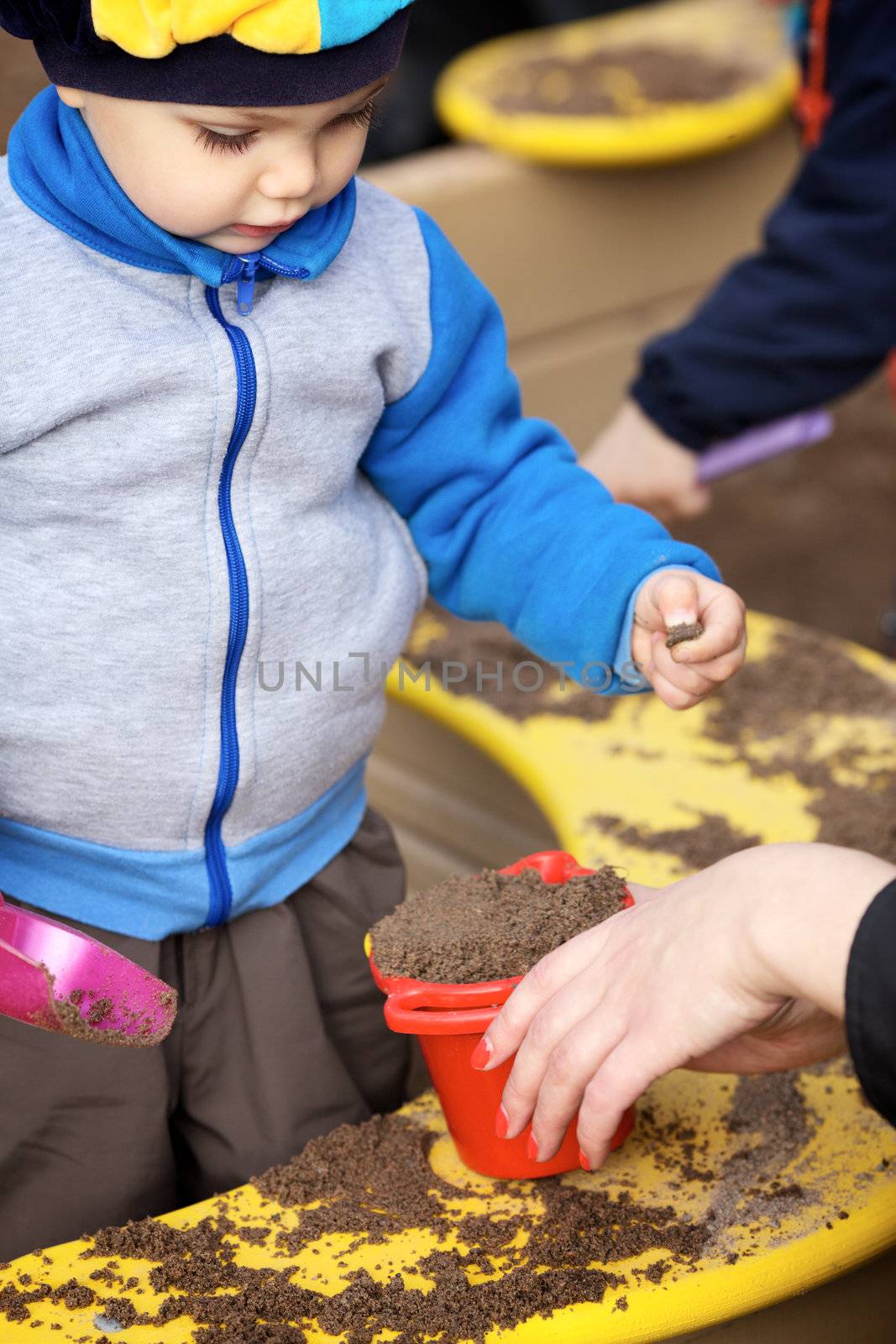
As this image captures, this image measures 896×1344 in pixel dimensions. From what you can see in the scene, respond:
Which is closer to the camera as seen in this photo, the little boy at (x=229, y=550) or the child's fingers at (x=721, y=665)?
the little boy at (x=229, y=550)

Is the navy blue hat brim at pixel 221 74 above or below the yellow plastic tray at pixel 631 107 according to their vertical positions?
above

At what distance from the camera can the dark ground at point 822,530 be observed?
2699 millimetres

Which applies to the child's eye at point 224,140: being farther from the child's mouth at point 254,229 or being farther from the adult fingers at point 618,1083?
the adult fingers at point 618,1083

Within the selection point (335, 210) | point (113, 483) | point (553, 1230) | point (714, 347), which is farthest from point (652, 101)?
point (553, 1230)

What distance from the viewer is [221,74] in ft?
2.72

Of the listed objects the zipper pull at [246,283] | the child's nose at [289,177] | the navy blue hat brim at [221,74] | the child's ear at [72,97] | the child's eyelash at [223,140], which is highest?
the navy blue hat brim at [221,74]

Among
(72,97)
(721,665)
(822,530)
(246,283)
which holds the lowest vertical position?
(822,530)

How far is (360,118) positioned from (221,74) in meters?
0.11

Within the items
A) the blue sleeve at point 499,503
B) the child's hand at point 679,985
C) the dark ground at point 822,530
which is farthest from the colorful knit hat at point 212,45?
the dark ground at point 822,530

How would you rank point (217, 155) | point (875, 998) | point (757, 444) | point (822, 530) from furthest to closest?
point (822, 530) < point (757, 444) < point (217, 155) < point (875, 998)

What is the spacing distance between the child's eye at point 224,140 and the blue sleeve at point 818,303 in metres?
0.96

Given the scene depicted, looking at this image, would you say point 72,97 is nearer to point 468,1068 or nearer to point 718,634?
point 718,634

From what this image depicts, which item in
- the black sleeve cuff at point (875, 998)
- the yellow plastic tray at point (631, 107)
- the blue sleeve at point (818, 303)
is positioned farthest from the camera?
the yellow plastic tray at point (631, 107)

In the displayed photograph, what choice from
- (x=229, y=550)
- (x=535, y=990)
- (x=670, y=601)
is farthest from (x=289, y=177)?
(x=535, y=990)
